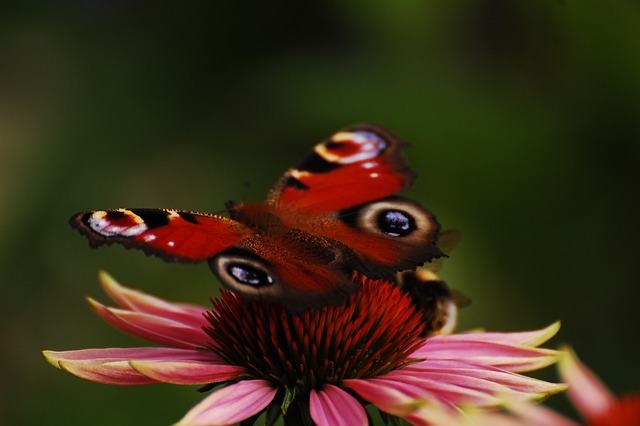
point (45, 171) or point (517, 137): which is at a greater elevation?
point (517, 137)

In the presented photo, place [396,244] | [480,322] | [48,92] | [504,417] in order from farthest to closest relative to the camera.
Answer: [48,92], [480,322], [396,244], [504,417]

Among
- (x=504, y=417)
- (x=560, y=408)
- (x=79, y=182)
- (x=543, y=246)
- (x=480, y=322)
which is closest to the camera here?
(x=504, y=417)

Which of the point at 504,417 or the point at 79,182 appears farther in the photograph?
the point at 79,182

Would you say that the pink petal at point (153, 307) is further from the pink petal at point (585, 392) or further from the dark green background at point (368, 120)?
the dark green background at point (368, 120)

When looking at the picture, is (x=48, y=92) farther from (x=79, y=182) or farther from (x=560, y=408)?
(x=560, y=408)

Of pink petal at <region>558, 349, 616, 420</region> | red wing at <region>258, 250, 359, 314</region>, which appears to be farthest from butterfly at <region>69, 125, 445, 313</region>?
pink petal at <region>558, 349, 616, 420</region>

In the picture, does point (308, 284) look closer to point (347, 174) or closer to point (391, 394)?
point (391, 394)

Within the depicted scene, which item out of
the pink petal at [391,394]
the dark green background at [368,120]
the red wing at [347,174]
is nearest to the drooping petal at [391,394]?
the pink petal at [391,394]

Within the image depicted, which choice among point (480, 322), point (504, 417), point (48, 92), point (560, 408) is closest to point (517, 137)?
point (480, 322)
